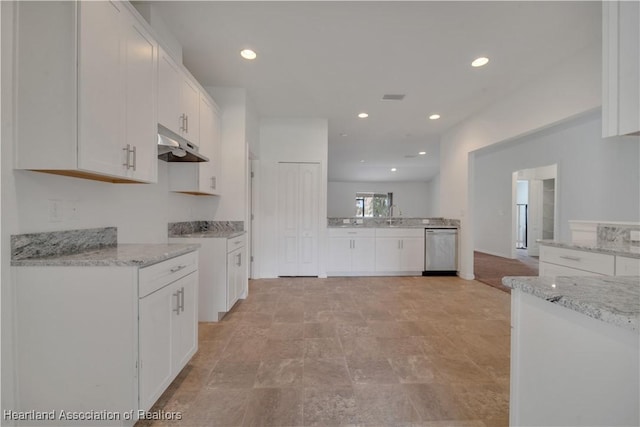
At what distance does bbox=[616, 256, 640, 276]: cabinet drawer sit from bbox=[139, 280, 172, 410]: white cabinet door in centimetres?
294

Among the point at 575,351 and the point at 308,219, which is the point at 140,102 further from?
the point at 308,219

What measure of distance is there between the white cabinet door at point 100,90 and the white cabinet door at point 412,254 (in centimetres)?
429

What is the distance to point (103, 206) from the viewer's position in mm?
1744

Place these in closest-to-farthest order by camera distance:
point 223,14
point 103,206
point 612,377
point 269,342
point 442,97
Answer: point 612,377, point 103,206, point 223,14, point 269,342, point 442,97

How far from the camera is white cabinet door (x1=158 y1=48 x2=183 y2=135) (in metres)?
1.95

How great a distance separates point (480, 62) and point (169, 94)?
3.05m

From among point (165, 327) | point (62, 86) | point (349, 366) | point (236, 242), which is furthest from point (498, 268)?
point (62, 86)

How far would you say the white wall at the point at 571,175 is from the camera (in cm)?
428

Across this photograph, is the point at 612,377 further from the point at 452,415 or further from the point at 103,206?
the point at 103,206

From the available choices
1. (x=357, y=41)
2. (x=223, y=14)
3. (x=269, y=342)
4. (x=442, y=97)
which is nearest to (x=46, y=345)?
(x=269, y=342)

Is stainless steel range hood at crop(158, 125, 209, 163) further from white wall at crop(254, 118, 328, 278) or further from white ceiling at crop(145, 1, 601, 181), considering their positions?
white wall at crop(254, 118, 328, 278)

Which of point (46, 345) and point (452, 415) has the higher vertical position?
point (46, 345)

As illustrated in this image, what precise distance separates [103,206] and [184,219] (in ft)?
3.52

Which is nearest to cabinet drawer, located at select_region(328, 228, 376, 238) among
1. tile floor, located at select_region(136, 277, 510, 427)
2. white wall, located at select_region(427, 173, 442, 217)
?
tile floor, located at select_region(136, 277, 510, 427)
